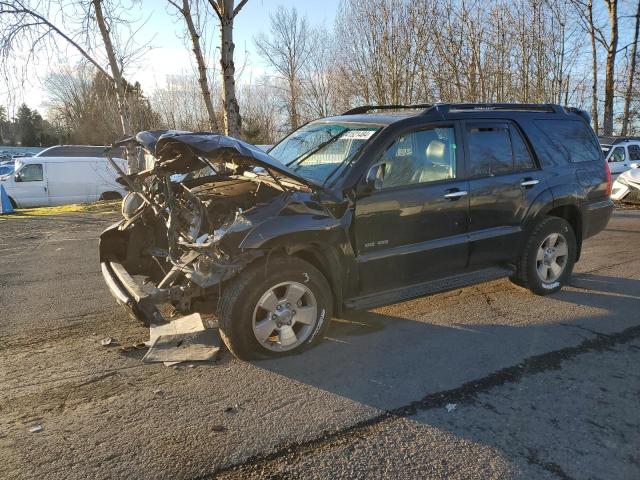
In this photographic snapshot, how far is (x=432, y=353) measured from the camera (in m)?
4.02

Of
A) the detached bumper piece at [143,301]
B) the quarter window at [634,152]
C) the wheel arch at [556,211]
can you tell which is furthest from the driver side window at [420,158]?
the quarter window at [634,152]

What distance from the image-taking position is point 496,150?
5.04 metres

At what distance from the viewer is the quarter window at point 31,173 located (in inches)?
667

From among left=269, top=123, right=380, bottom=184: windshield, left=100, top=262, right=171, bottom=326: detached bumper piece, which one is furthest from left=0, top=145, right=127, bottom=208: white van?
left=100, top=262, right=171, bottom=326: detached bumper piece

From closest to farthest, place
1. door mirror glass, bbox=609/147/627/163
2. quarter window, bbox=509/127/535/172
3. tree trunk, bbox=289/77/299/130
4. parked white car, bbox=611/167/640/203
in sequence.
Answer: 1. quarter window, bbox=509/127/535/172
2. parked white car, bbox=611/167/640/203
3. door mirror glass, bbox=609/147/627/163
4. tree trunk, bbox=289/77/299/130

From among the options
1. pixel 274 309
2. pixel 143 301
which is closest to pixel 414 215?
pixel 274 309

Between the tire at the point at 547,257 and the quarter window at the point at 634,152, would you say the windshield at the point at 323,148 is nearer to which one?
the tire at the point at 547,257

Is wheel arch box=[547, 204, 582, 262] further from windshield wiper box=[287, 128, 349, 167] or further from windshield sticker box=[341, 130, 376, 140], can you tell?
windshield wiper box=[287, 128, 349, 167]

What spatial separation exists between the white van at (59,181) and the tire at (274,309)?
14.5 metres

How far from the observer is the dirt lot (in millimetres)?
2662

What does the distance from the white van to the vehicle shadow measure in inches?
567

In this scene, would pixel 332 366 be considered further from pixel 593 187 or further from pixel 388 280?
pixel 593 187

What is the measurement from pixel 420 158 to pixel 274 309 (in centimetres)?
193

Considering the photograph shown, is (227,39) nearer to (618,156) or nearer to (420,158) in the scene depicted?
(420,158)
